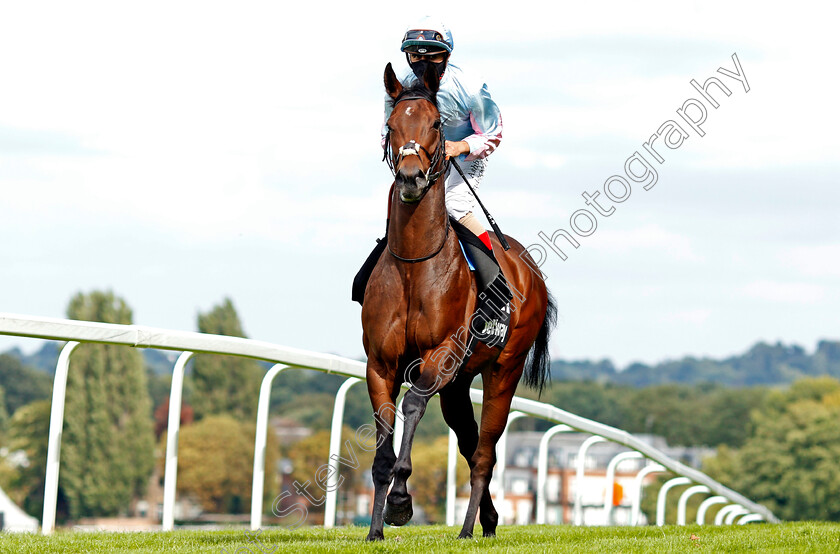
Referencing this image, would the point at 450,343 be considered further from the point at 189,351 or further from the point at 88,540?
the point at 88,540

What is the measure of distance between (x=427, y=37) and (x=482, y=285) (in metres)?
1.39

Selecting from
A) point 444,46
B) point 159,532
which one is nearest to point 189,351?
point 159,532

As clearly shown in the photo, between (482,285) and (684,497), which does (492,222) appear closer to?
(482,285)

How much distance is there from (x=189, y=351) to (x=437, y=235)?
65.8 inches

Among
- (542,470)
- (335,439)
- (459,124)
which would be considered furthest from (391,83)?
(542,470)

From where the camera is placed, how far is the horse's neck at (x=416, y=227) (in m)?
5.69

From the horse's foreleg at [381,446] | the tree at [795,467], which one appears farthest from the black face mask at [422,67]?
the tree at [795,467]

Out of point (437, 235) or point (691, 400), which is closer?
point (437, 235)

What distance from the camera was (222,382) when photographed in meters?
83.4

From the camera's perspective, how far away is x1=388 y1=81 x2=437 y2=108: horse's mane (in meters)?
5.66

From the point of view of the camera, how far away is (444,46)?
602 centimetres

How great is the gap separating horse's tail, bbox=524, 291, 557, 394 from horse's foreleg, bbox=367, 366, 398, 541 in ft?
6.49

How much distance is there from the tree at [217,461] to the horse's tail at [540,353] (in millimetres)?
71275

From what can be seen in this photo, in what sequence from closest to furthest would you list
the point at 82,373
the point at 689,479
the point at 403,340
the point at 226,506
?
the point at 403,340
the point at 689,479
the point at 82,373
the point at 226,506
